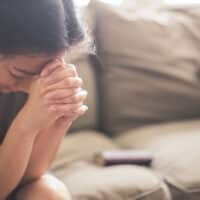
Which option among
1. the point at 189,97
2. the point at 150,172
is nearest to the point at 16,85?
the point at 150,172

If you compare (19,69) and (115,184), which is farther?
(115,184)

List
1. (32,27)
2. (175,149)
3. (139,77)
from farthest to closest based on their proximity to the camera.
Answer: (139,77), (175,149), (32,27)

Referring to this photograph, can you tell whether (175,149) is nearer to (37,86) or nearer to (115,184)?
(115,184)

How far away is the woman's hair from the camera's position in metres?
0.95

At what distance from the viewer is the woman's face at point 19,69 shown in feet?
3.29

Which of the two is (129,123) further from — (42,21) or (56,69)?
(42,21)

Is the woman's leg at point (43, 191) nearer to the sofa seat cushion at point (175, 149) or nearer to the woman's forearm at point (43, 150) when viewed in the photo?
the woman's forearm at point (43, 150)

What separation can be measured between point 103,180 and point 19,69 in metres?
0.49

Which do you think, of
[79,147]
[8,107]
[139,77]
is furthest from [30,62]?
[139,77]

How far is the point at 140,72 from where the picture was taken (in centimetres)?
198

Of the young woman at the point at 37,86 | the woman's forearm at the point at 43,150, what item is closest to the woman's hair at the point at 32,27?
the young woman at the point at 37,86

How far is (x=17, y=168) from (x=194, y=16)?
3.74ft

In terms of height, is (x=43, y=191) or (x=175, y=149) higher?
(x=43, y=191)

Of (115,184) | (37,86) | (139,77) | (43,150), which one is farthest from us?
(139,77)
